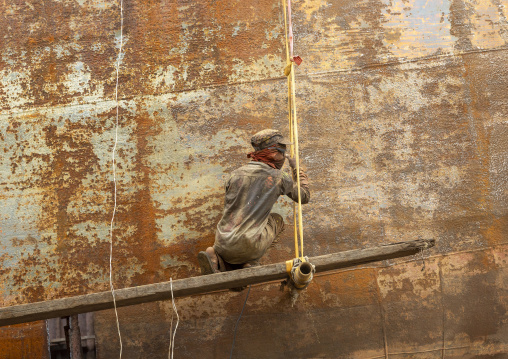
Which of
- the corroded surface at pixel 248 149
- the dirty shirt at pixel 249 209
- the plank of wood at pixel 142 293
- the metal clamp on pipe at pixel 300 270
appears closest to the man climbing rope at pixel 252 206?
the dirty shirt at pixel 249 209

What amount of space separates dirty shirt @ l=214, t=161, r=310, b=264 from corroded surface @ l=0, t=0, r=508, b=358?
1.98 feet

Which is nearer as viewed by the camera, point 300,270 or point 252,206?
point 300,270

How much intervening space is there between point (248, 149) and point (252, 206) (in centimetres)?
89

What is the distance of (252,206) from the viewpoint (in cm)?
399

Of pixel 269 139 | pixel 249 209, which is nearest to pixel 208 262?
pixel 249 209

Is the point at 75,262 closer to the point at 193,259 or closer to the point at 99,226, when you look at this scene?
the point at 99,226

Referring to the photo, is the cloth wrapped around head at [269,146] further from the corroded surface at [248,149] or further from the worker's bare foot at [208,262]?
the worker's bare foot at [208,262]

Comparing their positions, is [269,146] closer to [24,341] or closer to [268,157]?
[268,157]

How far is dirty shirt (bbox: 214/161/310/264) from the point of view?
12.9ft

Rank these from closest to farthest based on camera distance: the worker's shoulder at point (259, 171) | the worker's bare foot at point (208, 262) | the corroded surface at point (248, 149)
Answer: the worker's bare foot at point (208, 262) → the worker's shoulder at point (259, 171) → the corroded surface at point (248, 149)

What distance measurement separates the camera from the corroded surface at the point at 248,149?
458cm

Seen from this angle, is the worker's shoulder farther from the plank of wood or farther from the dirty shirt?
the plank of wood

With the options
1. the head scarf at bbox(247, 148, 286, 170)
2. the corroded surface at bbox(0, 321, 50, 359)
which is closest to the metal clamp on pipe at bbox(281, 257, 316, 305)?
the head scarf at bbox(247, 148, 286, 170)

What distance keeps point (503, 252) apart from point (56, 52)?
4489 mm
